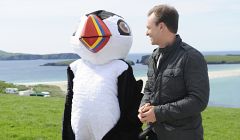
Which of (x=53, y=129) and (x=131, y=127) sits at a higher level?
(x=131, y=127)

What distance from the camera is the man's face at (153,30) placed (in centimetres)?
336

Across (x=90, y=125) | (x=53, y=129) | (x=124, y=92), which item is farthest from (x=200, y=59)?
(x=53, y=129)

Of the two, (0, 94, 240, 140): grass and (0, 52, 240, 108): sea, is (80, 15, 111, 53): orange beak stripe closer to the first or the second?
(0, 52, 240, 108): sea

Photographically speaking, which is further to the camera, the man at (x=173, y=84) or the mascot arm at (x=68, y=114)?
the mascot arm at (x=68, y=114)

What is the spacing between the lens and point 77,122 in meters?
4.14

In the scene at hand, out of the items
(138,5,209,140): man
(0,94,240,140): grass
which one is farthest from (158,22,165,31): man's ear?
(0,94,240,140): grass

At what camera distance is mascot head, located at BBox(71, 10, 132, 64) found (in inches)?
163

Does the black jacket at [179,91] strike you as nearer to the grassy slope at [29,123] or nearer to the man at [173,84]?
the man at [173,84]

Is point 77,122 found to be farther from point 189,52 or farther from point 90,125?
point 189,52

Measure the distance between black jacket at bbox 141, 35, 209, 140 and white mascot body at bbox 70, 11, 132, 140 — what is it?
28.6 inches

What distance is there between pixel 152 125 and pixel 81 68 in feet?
3.67

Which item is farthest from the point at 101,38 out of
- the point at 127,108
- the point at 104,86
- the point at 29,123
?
the point at 29,123

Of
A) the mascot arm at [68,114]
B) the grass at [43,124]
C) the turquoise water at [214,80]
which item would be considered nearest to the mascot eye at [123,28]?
the mascot arm at [68,114]

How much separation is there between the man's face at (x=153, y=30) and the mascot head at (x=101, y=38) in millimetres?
755
